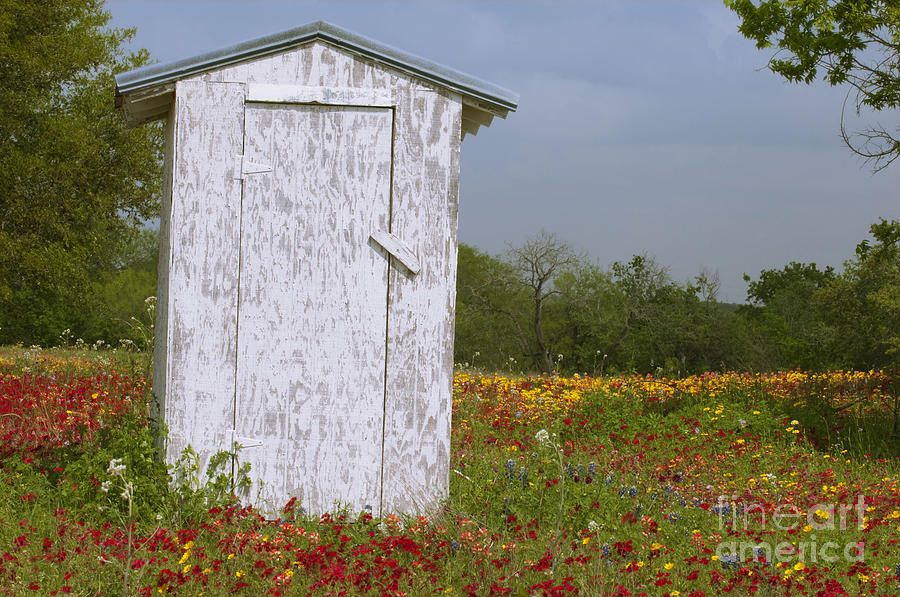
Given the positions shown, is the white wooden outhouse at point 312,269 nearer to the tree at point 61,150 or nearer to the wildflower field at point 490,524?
the wildflower field at point 490,524

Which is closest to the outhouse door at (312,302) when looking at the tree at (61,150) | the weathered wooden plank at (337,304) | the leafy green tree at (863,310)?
the weathered wooden plank at (337,304)

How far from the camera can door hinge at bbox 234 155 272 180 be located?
493 cm

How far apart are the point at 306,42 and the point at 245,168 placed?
3.07ft

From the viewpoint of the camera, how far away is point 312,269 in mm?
4957

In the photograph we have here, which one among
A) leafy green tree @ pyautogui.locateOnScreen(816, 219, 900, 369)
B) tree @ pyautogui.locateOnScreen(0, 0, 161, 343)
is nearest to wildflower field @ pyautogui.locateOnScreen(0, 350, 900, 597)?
tree @ pyautogui.locateOnScreen(0, 0, 161, 343)

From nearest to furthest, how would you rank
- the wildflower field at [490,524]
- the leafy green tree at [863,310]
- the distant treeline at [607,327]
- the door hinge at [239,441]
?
the wildflower field at [490,524], the door hinge at [239,441], the leafy green tree at [863,310], the distant treeline at [607,327]

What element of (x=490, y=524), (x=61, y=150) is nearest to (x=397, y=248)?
(x=490, y=524)

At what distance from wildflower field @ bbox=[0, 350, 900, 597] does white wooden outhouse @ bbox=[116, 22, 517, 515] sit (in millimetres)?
367

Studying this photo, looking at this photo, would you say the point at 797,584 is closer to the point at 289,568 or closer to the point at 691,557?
the point at 691,557

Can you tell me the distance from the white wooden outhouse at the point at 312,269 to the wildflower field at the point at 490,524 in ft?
1.20

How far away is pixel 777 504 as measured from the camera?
5.38 m

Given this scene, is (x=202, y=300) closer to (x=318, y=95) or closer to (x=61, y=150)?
(x=318, y=95)

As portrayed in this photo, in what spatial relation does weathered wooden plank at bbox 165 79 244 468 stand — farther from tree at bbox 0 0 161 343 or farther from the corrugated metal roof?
tree at bbox 0 0 161 343

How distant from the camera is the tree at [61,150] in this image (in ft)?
47.1
